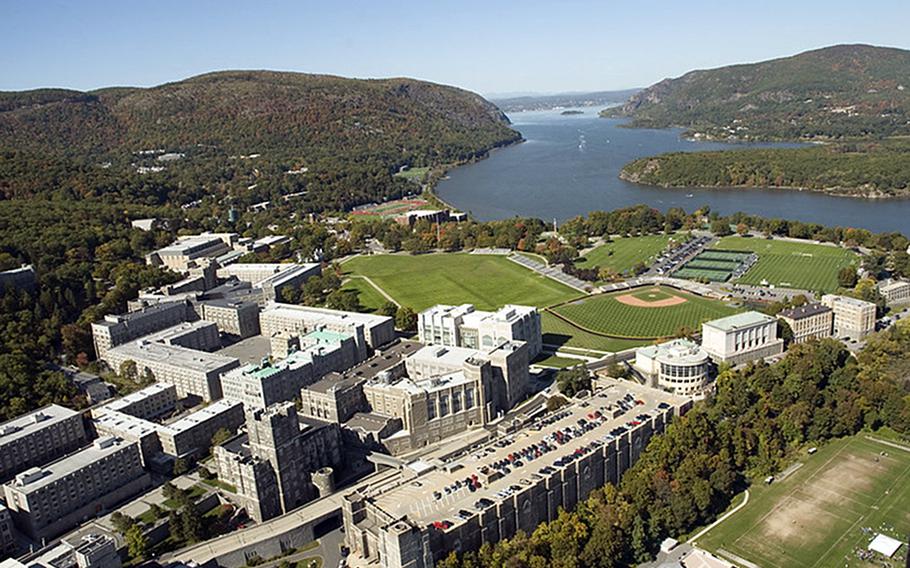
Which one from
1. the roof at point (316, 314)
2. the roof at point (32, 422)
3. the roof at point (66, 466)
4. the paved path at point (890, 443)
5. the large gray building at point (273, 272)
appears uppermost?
the large gray building at point (273, 272)

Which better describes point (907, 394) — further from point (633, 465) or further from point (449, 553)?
point (449, 553)

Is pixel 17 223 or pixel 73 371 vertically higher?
pixel 17 223

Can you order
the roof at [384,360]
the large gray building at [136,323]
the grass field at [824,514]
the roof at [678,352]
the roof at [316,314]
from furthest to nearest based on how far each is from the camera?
the large gray building at [136,323], the roof at [316,314], the roof at [384,360], the roof at [678,352], the grass field at [824,514]

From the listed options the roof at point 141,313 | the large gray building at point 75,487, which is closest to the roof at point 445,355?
the large gray building at point 75,487

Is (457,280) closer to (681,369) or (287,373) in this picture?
(287,373)

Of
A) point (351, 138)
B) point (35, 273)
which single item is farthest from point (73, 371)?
point (351, 138)

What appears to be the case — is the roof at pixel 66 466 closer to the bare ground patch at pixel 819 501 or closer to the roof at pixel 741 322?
the bare ground patch at pixel 819 501
